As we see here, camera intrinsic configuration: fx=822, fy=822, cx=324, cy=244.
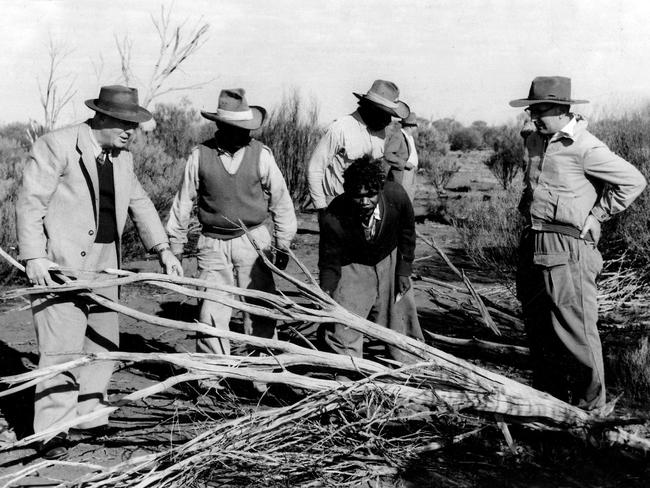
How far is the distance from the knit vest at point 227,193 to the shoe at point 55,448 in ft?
5.62

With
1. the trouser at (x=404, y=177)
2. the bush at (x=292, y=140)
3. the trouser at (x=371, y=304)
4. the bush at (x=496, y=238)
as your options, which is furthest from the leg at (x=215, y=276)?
the bush at (x=292, y=140)

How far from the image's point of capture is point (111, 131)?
459 cm

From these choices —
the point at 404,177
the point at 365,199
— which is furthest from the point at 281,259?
the point at 404,177

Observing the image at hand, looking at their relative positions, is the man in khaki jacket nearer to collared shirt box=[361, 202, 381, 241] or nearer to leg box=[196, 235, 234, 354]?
collared shirt box=[361, 202, 381, 241]

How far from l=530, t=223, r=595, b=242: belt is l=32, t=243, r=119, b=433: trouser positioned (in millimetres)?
2557

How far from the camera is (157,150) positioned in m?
14.1

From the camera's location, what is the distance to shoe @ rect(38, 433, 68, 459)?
449cm

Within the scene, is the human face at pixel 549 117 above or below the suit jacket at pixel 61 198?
above

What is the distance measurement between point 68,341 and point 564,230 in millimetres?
2903

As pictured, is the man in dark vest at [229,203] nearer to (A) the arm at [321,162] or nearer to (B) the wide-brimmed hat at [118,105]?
(A) the arm at [321,162]

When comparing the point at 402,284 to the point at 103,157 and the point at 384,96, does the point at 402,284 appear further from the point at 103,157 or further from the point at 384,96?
the point at 103,157

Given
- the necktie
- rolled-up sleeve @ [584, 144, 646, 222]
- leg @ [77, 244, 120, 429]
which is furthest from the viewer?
leg @ [77, 244, 120, 429]

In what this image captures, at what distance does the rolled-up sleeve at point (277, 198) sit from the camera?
5676 millimetres

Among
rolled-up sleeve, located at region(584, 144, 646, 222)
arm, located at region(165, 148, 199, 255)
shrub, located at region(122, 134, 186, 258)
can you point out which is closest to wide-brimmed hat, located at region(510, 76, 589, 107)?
rolled-up sleeve, located at region(584, 144, 646, 222)
